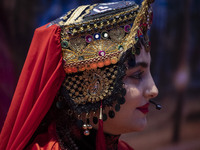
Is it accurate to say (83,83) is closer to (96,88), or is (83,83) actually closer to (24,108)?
(96,88)

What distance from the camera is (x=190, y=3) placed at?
2.35 m

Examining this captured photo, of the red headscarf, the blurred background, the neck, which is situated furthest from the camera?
the blurred background

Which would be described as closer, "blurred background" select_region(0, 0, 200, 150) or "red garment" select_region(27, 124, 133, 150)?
"red garment" select_region(27, 124, 133, 150)

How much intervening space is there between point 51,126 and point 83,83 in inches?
9.3

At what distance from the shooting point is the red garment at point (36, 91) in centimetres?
109

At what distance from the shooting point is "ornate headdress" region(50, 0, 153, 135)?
1.10m

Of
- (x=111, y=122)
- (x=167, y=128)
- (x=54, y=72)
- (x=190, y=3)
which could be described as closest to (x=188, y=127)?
(x=167, y=128)

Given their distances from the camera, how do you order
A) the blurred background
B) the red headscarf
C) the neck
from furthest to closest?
the blurred background → the neck → the red headscarf

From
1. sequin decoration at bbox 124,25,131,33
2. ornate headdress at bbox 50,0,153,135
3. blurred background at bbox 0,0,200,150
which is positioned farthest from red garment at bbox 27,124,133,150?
blurred background at bbox 0,0,200,150

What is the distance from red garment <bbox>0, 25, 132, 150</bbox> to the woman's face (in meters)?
0.24

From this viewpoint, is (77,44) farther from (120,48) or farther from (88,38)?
(120,48)

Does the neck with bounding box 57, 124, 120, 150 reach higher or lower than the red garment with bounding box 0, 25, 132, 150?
lower

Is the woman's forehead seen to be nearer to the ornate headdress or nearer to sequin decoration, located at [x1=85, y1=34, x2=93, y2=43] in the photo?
the ornate headdress

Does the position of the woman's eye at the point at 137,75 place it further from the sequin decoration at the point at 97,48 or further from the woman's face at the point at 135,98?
the sequin decoration at the point at 97,48
